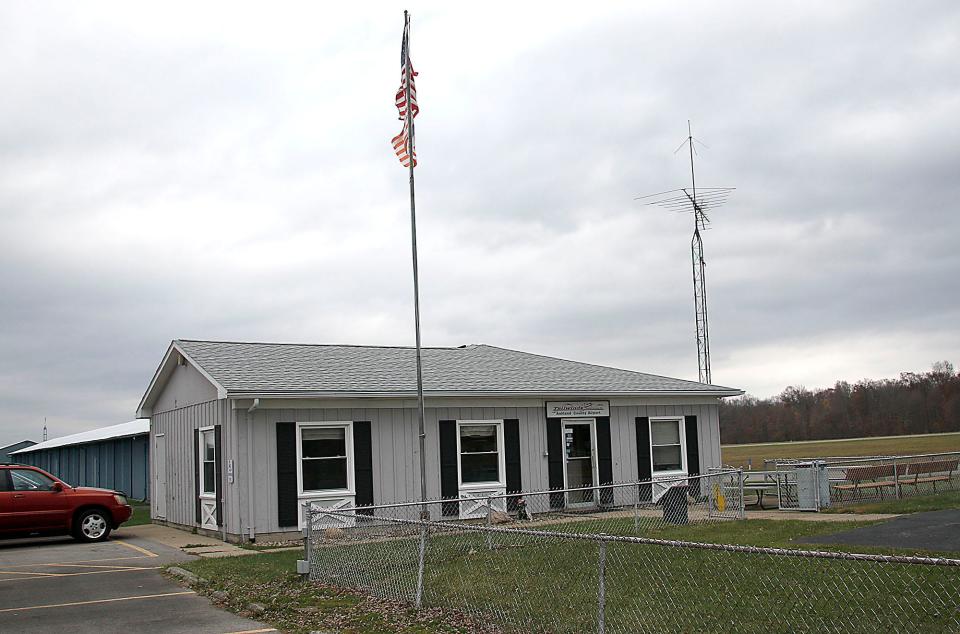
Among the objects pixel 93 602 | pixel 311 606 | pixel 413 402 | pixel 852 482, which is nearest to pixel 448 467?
pixel 413 402

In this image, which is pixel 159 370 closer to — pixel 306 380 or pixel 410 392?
pixel 306 380

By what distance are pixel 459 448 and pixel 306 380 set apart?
364 centimetres

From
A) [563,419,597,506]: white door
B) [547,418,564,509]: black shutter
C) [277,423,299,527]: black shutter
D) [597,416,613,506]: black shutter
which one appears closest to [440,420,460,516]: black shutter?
[547,418,564,509]: black shutter

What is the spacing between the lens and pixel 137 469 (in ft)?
110

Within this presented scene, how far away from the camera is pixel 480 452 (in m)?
20.1

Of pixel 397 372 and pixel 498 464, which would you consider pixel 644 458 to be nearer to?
pixel 498 464

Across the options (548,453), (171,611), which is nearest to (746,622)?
(171,611)

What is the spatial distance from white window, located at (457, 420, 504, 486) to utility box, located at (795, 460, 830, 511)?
20.5 feet

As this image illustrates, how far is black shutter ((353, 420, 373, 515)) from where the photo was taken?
18.3m

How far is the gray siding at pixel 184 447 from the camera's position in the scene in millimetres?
18234

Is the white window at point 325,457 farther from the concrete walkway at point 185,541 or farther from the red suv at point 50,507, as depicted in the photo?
the red suv at point 50,507

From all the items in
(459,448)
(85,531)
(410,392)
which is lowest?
(85,531)

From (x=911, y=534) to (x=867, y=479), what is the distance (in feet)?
25.5

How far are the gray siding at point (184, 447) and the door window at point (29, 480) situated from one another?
2.93m
